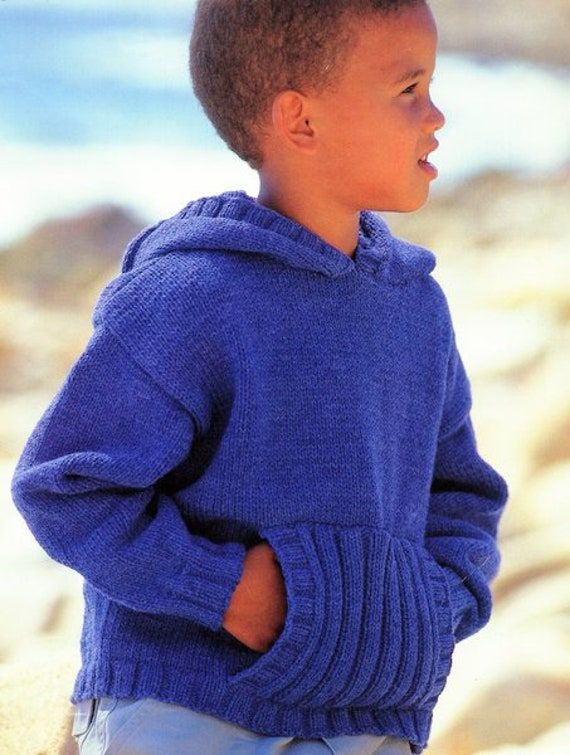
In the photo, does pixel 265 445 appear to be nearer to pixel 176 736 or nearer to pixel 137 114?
pixel 176 736

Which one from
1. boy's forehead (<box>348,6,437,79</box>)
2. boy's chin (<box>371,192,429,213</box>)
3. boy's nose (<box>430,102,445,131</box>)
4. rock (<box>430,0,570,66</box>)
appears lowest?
boy's chin (<box>371,192,429,213</box>)

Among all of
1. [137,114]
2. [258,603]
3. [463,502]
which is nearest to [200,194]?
[137,114]

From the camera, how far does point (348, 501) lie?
129 centimetres

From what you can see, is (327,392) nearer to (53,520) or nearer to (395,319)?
(395,319)

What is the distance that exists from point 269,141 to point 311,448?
1.00 ft

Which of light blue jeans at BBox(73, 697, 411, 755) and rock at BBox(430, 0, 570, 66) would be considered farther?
rock at BBox(430, 0, 570, 66)

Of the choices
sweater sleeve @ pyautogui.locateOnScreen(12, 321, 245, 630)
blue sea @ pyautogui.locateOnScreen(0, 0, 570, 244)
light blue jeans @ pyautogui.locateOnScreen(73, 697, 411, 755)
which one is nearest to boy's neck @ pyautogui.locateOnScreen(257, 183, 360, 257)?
sweater sleeve @ pyautogui.locateOnScreen(12, 321, 245, 630)

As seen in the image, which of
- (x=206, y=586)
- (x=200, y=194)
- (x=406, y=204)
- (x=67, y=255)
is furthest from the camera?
(x=200, y=194)

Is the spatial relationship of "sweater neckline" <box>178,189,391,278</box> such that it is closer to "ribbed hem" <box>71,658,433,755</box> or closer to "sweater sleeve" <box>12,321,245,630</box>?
"sweater sleeve" <box>12,321,245,630</box>

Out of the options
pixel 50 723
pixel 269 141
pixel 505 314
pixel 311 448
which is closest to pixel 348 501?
pixel 311 448

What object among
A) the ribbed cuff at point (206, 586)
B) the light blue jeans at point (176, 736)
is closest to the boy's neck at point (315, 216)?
the ribbed cuff at point (206, 586)

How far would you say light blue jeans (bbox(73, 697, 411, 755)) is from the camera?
1245 millimetres

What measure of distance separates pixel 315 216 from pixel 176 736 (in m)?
0.51

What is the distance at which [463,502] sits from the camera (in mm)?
1490
